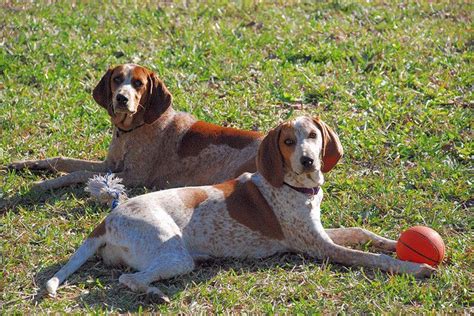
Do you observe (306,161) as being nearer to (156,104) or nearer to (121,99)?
(121,99)

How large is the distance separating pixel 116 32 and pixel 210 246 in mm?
6145

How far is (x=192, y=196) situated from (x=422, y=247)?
69.3 inches

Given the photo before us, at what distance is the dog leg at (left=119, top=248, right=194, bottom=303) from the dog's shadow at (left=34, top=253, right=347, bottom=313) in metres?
0.05

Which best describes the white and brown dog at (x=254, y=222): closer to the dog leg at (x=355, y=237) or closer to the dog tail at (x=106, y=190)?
the dog leg at (x=355, y=237)

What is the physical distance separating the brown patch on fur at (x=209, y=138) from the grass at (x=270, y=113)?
0.91 metres

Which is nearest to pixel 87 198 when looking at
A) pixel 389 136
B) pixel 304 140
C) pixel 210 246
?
pixel 210 246

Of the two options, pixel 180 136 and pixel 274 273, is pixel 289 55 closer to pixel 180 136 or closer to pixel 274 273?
pixel 180 136

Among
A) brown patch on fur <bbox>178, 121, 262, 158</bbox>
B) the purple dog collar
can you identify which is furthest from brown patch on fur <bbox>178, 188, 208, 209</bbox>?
brown patch on fur <bbox>178, 121, 262, 158</bbox>

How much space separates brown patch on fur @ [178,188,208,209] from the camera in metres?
7.19

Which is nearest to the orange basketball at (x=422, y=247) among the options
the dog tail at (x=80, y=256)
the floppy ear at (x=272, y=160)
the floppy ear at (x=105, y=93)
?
the floppy ear at (x=272, y=160)

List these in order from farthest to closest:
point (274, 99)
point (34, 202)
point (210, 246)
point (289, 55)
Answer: point (289, 55) < point (274, 99) < point (34, 202) < point (210, 246)

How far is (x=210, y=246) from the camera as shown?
712 centimetres

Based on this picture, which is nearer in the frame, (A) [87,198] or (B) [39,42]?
(A) [87,198]

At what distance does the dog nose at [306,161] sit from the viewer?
22.6 ft
